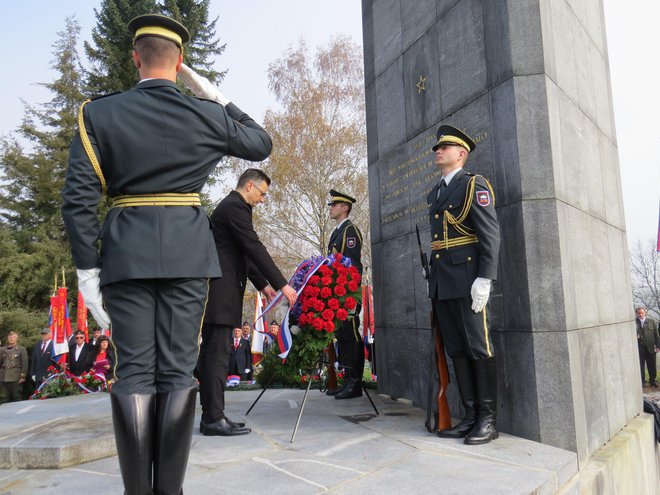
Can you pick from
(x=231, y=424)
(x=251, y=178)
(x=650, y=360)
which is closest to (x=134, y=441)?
(x=231, y=424)

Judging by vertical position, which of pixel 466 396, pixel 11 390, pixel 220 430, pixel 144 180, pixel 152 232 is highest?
pixel 144 180

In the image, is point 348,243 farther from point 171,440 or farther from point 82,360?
point 82,360

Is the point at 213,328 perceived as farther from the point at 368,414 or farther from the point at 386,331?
the point at 386,331

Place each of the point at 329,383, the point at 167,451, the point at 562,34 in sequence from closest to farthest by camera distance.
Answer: the point at 167,451
the point at 562,34
the point at 329,383

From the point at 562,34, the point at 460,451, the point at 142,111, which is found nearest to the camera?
the point at 142,111

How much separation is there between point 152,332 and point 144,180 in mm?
631

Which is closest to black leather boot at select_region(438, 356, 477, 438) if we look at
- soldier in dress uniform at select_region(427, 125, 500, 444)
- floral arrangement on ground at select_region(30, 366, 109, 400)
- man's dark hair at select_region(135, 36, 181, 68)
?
soldier in dress uniform at select_region(427, 125, 500, 444)

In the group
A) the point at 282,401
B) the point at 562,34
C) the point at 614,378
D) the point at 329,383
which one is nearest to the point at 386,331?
the point at 329,383

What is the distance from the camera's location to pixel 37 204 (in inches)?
812

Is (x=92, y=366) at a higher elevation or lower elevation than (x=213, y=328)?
lower

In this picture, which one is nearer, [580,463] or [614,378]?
[580,463]

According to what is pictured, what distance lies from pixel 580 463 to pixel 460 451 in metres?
0.89

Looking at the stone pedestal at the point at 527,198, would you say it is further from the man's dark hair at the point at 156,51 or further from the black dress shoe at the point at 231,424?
the man's dark hair at the point at 156,51

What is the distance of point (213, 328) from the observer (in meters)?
3.86
